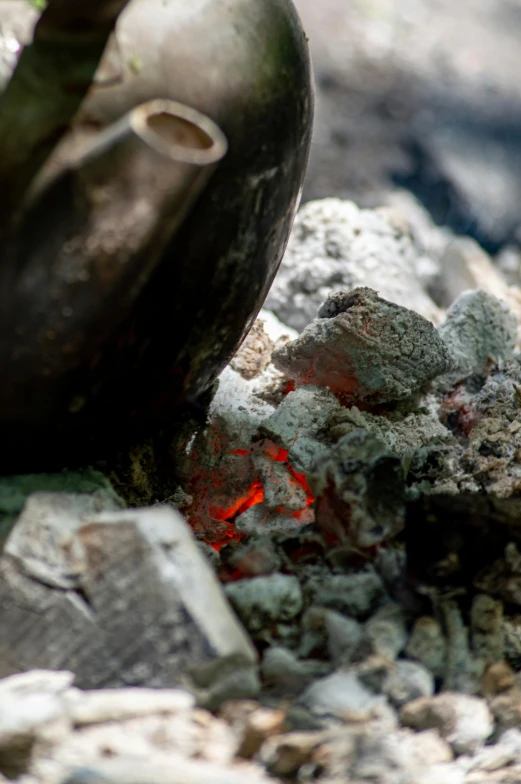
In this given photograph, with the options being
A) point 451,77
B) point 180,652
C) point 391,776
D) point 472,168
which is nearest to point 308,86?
point 180,652

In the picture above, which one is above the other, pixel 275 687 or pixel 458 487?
pixel 458 487

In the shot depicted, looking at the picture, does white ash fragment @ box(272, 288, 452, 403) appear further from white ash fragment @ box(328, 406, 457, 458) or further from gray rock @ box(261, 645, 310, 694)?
gray rock @ box(261, 645, 310, 694)

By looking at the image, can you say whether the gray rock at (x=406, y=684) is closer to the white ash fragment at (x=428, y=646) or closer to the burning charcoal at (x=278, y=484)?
the white ash fragment at (x=428, y=646)

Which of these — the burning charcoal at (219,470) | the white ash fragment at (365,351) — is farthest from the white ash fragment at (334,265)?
the burning charcoal at (219,470)

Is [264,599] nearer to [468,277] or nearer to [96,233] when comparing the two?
[96,233]

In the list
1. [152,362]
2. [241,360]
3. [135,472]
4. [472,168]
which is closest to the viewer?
[152,362]

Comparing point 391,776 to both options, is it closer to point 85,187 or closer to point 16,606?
point 16,606

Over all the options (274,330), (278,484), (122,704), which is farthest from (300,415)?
(122,704)
